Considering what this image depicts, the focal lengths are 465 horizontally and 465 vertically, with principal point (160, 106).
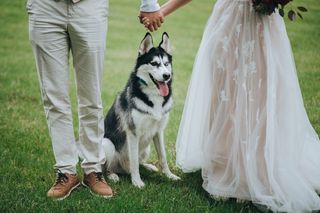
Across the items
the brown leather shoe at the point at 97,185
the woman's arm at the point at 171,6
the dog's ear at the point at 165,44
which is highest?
the woman's arm at the point at 171,6

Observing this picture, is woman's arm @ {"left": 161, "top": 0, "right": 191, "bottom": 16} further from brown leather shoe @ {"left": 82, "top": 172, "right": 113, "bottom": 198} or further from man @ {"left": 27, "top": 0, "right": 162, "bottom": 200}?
brown leather shoe @ {"left": 82, "top": 172, "right": 113, "bottom": 198}

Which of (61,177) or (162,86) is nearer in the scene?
(61,177)

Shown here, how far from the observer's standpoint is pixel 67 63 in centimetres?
411

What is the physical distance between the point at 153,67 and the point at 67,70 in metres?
0.87

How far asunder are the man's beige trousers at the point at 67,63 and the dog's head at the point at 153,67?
556 millimetres

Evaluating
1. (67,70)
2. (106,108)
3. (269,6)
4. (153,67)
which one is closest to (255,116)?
(269,6)

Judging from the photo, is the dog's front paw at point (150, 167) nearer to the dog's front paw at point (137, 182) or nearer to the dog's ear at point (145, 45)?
the dog's front paw at point (137, 182)

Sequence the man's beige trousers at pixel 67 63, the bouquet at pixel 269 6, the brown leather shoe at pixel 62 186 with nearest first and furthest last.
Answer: the bouquet at pixel 269 6 → the man's beige trousers at pixel 67 63 → the brown leather shoe at pixel 62 186

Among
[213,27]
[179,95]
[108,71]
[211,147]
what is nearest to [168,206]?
[211,147]

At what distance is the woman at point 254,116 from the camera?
12.9ft

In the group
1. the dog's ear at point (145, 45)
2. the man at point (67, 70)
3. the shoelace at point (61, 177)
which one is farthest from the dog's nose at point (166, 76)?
the shoelace at point (61, 177)

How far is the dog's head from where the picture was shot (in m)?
4.52

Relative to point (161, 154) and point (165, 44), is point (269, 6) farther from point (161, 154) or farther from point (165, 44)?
point (161, 154)

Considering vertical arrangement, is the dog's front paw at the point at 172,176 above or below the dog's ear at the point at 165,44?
below
